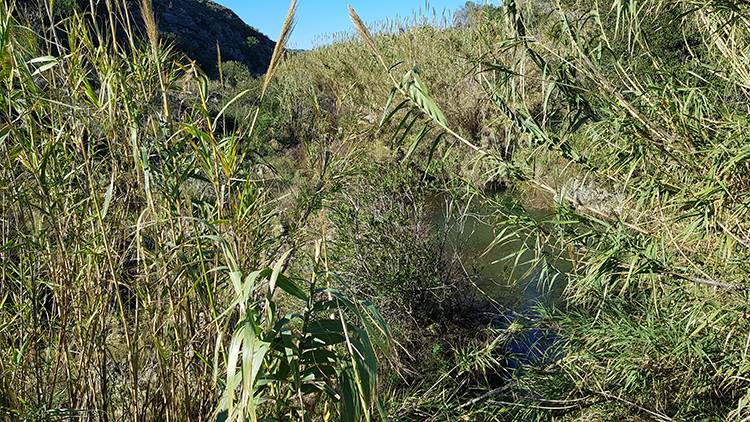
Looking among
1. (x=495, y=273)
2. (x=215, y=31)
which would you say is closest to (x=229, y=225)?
(x=495, y=273)

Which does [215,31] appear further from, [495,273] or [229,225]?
[229,225]

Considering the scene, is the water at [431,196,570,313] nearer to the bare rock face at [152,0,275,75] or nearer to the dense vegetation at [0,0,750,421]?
the dense vegetation at [0,0,750,421]

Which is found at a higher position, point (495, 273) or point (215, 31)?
point (215, 31)

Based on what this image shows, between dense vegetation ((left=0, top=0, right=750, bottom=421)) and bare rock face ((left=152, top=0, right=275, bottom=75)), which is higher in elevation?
bare rock face ((left=152, top=0, right=275, bottom=75))

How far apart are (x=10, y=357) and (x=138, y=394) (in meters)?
0.30

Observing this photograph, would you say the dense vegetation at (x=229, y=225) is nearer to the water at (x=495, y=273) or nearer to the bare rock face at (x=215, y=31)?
the water at (x=495, y=273)

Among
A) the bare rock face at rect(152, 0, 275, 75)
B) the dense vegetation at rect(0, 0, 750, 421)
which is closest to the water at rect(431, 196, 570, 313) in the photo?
the dense vegetation at rect(0, 0, 750, 421)

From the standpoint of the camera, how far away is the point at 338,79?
39.9 ft

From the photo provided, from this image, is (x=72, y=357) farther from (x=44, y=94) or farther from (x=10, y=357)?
(x=44, y=94)

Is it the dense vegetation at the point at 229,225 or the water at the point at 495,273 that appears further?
the water at the point at 495,273

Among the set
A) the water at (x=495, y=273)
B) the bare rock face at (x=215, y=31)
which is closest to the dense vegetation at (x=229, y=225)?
the water at (x=495, y=273)

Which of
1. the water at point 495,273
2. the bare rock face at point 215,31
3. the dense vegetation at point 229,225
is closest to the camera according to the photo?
the dense vegetation at point 229,225

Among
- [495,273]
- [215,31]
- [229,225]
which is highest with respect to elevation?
[215,31]

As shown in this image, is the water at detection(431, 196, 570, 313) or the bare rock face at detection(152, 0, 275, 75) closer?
the water at detection(431, 196, 570, 313)
